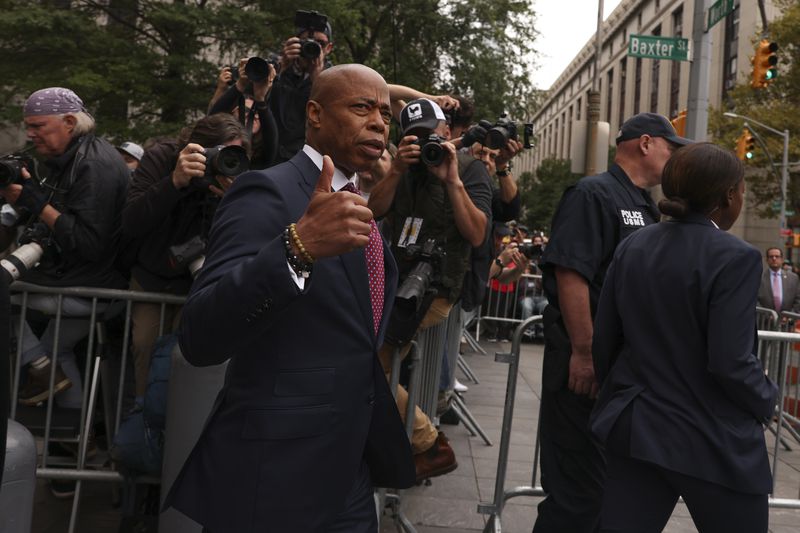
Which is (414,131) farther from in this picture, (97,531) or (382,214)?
(97,531)

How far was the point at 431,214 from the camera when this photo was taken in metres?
4.39

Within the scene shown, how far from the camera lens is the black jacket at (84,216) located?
415 centimetres

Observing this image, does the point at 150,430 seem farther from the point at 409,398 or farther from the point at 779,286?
the point at 779,286

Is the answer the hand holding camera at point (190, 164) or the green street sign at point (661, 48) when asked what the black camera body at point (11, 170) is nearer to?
the hand holding camera at point (190, 164)

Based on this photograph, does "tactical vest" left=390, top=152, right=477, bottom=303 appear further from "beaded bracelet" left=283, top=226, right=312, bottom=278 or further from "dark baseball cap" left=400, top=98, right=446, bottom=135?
"beaded bracelet" left=283, top=226, right=312, bottom=278

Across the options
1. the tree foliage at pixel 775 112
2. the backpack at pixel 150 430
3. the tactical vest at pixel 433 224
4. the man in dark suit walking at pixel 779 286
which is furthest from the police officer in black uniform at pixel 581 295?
the tree foliage at pixel 775 112

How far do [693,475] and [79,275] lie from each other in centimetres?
314

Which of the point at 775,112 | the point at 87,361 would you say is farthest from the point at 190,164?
the point at 775,112

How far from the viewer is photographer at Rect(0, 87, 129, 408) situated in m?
4.10

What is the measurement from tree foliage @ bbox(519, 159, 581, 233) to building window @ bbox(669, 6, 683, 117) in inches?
327

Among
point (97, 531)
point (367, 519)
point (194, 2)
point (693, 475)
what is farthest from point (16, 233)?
point (194, 2)

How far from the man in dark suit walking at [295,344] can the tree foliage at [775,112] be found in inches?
1212

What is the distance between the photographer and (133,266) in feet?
14.4

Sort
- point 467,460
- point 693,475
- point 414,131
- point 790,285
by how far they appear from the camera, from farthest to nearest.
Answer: point 790,285 → point 467,460 → point 414,131 → point 693,475
